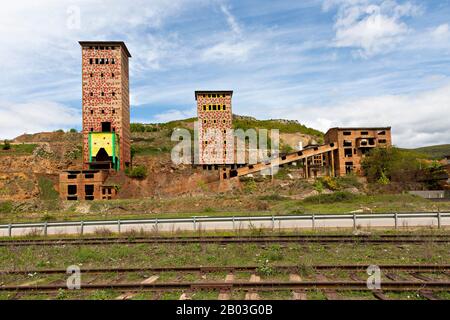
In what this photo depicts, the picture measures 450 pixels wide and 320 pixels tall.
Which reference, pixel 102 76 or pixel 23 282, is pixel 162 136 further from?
pixel 23 282

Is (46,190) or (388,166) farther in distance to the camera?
(46,190)

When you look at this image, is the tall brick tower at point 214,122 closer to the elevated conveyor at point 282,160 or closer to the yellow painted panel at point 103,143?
the elevated conveyor at point 282,160

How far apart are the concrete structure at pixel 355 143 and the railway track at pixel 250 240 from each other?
42.5 meters

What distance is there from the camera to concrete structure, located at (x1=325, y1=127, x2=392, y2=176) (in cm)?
5703

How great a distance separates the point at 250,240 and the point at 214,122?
2006 inches

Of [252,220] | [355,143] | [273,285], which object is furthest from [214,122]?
[273,285]

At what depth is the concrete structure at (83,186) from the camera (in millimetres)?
49312

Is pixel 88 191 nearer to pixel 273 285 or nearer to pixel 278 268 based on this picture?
pixel 278 268

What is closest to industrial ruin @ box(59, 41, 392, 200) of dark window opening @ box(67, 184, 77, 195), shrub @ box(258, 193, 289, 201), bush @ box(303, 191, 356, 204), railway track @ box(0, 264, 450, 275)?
dark window opening @ box(67, 184, 77, 195)

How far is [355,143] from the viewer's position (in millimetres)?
57562

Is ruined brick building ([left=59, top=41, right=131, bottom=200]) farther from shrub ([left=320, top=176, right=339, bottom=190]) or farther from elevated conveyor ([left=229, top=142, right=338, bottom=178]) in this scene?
shrub ([left=320, top=176, right=339, bottom=190])

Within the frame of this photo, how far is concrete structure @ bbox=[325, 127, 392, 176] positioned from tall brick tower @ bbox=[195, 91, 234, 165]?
19679mm

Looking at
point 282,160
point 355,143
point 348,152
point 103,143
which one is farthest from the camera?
point 348,152
